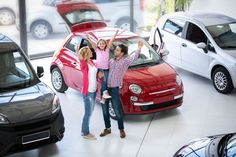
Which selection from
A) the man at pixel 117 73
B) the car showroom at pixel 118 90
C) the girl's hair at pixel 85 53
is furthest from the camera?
the man at pixel 117 73

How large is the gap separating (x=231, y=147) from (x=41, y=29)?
28.5 feet

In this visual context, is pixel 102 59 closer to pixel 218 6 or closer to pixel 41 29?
pixel 41 29

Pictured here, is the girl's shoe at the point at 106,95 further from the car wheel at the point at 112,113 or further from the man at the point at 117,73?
the car wheel at the point at 112,113

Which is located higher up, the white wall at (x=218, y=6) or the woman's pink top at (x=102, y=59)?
the white wall at (x=218, y=6)

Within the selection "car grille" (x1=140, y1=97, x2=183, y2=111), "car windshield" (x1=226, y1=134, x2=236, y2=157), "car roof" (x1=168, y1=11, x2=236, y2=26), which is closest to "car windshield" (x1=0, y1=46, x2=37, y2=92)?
"car grille" (x1=140, y1=97, x2=183, y2=111)

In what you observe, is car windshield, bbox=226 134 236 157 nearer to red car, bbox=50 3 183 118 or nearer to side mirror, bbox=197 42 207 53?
red car, bbox=50 3 183 118

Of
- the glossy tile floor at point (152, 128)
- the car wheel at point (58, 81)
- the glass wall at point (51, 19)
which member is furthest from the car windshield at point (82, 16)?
the glossy tile floor at point (152, 128)

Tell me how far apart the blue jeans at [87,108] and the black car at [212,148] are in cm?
232

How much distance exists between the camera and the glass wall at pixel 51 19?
11.8 meters

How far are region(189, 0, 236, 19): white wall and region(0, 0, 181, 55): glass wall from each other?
100 cm

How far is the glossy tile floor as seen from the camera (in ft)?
22.4

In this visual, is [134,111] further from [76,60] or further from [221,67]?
[221,67]

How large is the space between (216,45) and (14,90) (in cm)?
475

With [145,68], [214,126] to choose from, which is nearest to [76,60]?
[145,68]
